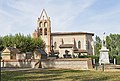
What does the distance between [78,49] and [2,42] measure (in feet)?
91.8

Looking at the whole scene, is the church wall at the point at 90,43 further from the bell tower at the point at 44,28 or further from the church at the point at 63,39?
the bell tower at the point at 44,28

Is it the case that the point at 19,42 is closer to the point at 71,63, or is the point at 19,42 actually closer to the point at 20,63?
the point at 20,63

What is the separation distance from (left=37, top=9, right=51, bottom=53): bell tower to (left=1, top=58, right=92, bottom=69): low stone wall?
1788 inches

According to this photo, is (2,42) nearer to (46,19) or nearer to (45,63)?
(46,19)

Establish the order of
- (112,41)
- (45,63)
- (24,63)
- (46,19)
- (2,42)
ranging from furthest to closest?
(112,41)
(46,19)
(2,42)
(24,63)
(45,63)

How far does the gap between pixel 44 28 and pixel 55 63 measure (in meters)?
53.0

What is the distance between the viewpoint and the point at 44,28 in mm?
83250

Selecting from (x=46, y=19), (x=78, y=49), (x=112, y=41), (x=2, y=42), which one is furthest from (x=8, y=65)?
(x=112, y=41)

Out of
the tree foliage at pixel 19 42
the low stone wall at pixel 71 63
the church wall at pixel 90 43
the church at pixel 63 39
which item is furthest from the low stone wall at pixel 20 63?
the church wall at pixel 90 43

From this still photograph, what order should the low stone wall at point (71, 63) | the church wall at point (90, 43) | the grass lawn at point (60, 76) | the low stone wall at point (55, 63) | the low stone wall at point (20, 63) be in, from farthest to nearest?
the church wall at point (90, 43), the low stone wall at point (20, 63), the low stone wall at point (55, 63), the low stone wall at point (71, 63), the grass lawn at point (60, 76)

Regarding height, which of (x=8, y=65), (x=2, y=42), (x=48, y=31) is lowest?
(x=8, y=65)

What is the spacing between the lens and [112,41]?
93.7m

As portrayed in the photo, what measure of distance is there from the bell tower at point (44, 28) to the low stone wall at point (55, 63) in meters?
45.4

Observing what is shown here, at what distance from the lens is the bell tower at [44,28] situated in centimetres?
8062
